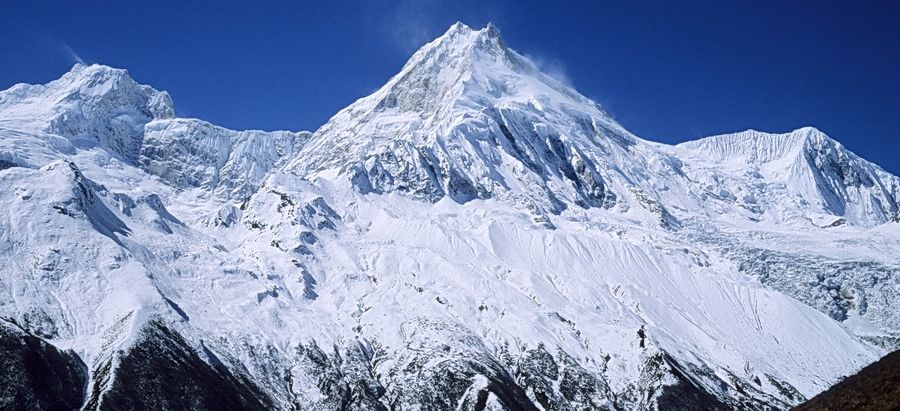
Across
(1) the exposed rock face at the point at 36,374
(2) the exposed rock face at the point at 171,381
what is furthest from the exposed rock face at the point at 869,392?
(1) the exposed rock face at the point at 36,374

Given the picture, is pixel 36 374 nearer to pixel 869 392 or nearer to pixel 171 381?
pixel 171 381

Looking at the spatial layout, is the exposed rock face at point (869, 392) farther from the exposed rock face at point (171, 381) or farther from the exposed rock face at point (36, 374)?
the exposed rock face at point (36, 374)

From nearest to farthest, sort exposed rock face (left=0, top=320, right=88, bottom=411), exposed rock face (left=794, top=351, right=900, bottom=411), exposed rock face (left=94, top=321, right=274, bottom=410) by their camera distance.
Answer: exposed rock face (left=794, top=351, right=900, bottom=411) < exposed rock face (left=0, top=320, right=88, bottom=411) < exposed rock face (left=94, top=321, right=274, bottom=410)

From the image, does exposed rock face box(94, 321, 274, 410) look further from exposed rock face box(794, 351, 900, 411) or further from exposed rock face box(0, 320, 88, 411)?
exposed rock face box(794, 351, 900, 411)

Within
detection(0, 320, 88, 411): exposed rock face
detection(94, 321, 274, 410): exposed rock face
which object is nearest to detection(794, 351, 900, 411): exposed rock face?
detection(94, 321, 274, 410): exposed rock face

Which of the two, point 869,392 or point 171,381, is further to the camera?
point 171,381

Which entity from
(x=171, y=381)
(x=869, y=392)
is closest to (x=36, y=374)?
(x=171, y=381)

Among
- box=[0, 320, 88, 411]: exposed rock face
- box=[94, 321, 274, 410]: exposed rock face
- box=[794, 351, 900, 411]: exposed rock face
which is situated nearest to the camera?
box=[794, 351, 900, 411]: exposed rock face

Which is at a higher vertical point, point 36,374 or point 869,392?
point 36,374

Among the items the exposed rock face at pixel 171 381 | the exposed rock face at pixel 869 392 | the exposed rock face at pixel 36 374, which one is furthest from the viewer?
the exposed rock face at pixel 171 381

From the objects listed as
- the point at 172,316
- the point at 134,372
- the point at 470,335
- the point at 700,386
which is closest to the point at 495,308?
the point at 470,335

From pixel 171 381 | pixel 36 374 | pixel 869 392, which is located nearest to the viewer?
pixel 869 392
